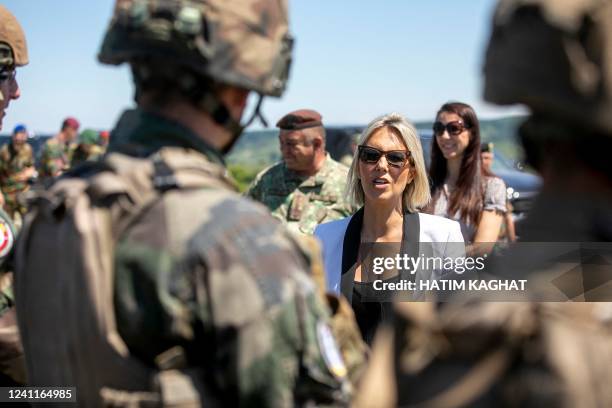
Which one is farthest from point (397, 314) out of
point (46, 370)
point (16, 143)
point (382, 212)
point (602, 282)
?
point (16, 143)

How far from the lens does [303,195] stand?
7160 mm

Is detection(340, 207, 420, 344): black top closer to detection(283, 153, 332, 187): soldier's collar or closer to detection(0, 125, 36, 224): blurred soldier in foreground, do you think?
detection(283, 153, 332, 187): soldier's collar

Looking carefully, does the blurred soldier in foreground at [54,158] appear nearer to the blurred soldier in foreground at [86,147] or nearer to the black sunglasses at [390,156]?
the blurred soldier in foreground at [86,147]

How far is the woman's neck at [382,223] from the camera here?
4.81 m

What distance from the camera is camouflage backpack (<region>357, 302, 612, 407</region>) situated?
1612 millimetres

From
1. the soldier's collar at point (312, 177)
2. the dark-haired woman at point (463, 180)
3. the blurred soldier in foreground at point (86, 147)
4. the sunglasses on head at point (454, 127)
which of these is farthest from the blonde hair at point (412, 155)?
the blurred soldier in foreground at point (86, 147)

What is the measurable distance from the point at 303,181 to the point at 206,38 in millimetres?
5006

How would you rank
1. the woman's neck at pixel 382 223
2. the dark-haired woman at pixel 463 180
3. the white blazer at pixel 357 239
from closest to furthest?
the white blazer at pixel 357 239 < the woman's neck at pixel 382 223 < the dark-haired woman at pixel 463 180

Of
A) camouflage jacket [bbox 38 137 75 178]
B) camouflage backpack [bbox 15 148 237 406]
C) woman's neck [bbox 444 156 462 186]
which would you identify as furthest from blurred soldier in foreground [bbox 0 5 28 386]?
camouflage jacket [bbox 38 137 75 178]

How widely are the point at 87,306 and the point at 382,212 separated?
2931 mm

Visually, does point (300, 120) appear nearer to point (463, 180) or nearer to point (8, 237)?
point (463, 180)

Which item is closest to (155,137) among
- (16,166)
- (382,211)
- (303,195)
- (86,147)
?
(382,211)

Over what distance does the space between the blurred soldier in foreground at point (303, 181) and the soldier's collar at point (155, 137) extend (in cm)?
449

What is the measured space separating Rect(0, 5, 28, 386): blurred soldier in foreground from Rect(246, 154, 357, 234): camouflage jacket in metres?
3.13
